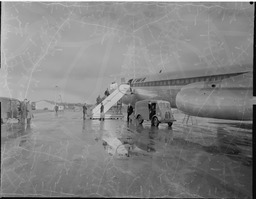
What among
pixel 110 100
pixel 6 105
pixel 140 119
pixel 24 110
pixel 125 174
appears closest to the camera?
pixel 125 174

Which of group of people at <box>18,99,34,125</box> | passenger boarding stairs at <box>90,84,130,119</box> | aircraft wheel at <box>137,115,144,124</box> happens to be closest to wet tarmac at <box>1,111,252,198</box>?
group of people at <box>18,99,34,125</box>

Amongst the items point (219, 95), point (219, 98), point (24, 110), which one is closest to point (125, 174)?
point (219, 98)

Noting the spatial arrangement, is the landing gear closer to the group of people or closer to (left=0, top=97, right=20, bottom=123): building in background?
the group of people

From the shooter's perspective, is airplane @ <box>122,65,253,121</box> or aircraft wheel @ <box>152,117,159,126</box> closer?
airplane @ <box>122,65,253,121</box>

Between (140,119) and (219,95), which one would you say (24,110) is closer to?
(140,119)

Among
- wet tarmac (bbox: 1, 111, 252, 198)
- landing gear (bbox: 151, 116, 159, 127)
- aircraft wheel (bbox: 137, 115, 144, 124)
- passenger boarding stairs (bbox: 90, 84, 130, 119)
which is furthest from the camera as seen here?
passenger boarding stairs (bbox: 90, 84, 130, 119)

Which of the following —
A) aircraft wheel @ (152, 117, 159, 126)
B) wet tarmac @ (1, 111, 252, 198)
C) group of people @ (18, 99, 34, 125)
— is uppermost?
group of people @ (18, 99, 34, 125)

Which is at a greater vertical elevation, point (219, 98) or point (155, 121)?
point (219, 98)

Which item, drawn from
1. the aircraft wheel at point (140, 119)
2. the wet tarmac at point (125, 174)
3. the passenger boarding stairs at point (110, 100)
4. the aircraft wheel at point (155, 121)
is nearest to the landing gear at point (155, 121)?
the aircraft wheel at point (155, 121)

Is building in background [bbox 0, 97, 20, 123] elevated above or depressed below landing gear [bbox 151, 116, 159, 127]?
above
